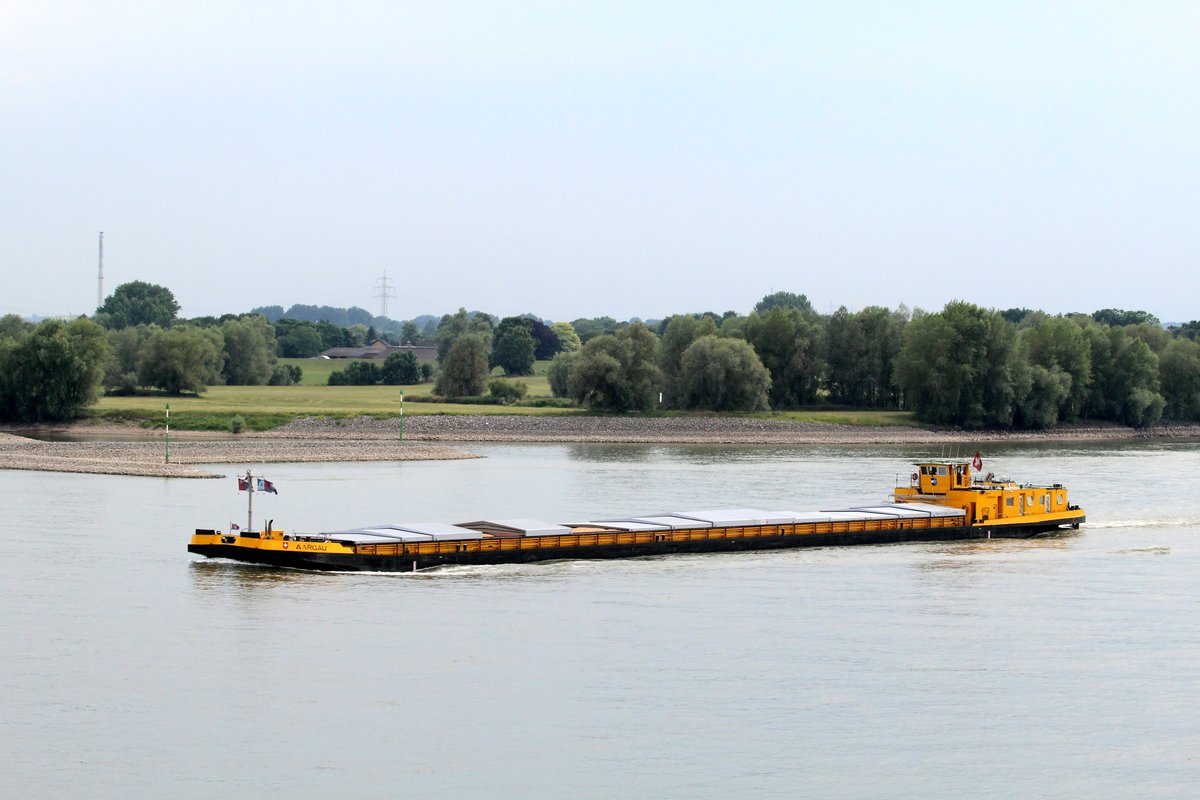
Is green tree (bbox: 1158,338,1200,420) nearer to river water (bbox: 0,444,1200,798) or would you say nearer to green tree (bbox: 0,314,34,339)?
river water (bbox: 0,444,1200,798)

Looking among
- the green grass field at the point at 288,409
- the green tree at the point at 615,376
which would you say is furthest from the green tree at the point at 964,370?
the green tree at the point at 615,376

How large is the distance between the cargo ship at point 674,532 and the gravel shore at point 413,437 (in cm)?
2944

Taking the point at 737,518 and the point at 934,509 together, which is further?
the point at 934,509

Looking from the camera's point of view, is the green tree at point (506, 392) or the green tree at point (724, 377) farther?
the green tree at point (506, 392)

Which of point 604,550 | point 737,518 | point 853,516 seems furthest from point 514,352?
point 604,550

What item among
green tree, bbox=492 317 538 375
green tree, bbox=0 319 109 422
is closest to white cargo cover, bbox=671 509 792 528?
green tree, bbox=0 319 109 422

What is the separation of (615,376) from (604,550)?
6513cm

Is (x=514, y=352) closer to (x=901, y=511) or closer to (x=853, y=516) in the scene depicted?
(x=901, y=511)

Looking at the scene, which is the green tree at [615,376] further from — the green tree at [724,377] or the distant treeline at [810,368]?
the green tree at [724,377]

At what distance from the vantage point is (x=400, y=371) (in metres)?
148

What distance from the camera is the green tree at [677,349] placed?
11031cm

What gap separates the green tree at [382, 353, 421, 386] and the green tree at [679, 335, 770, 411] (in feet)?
154

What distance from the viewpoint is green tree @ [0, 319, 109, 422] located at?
316 feet

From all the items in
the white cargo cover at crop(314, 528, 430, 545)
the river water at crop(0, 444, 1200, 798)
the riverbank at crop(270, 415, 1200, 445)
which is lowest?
the river water at crop(0, 444, 1200, 798)
